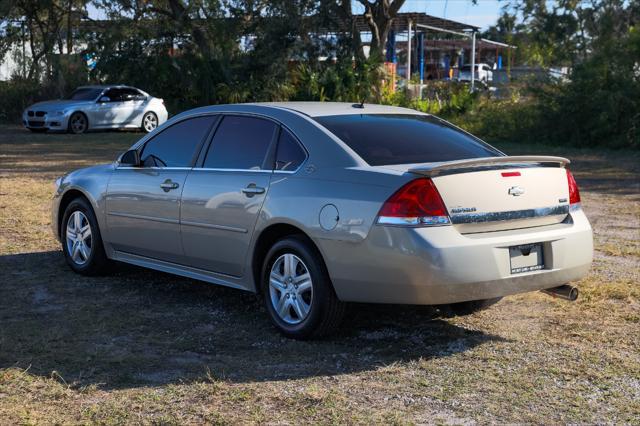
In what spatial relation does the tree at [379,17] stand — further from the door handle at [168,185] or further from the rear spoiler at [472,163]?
the rear spoiler at [472,163]

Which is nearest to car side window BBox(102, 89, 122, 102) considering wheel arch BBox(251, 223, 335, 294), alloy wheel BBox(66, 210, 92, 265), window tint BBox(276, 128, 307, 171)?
alloy wheel BBox(66, 210, 92, 265)

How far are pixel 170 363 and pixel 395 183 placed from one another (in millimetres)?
1724

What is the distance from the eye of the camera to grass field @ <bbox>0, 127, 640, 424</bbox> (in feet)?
15.7

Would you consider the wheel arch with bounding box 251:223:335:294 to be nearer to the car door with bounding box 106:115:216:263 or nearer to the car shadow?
the car shadow

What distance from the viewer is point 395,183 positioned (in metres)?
5.62

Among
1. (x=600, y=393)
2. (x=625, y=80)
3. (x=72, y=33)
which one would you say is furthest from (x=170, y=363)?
(x=72, y=33)

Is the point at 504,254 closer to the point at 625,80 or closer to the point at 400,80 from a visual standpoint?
the point at 625,80

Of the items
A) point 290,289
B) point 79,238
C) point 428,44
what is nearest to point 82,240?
point 79,238

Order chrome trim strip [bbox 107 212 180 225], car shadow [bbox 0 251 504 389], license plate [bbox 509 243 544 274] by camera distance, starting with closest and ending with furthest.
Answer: car shadow [bbox 0 251 504 389] < license plate [bbox 509 243 544 274] < chrome trim strip [bbox 107 212 180 225]

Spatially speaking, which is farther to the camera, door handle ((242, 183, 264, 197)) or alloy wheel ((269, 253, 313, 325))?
door handle ((242, 183, 264, 197))

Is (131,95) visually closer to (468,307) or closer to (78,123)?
(78,123)

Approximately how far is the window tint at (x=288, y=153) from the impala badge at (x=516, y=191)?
1.38m

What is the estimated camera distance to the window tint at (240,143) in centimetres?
659

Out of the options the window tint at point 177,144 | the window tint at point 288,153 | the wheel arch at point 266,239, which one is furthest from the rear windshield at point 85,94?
the wheel arch at point 266,239
